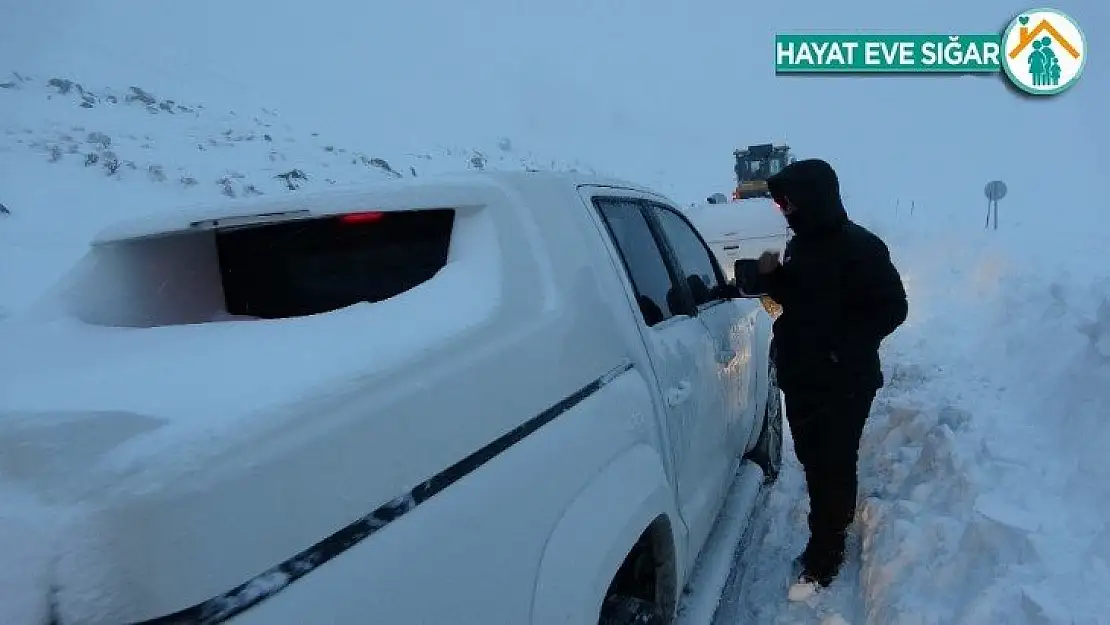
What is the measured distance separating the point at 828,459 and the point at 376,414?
8.30 ft

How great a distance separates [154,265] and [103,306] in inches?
8.9

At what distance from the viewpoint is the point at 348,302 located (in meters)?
2.27

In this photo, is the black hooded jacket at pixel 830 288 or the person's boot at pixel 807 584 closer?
the black hooded jacket at pixel 830 288

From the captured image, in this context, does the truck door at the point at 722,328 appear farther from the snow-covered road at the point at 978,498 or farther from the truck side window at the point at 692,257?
the snow-covered road at the point at 978,498

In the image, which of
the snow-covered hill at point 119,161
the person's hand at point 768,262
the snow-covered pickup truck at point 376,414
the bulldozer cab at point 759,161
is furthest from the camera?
the bulldozer cab at point 759,161

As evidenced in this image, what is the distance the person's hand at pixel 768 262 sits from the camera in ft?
9.98

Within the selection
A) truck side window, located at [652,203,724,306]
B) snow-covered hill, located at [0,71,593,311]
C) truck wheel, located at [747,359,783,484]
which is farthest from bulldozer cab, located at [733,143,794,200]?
truck side window, located at [652,203,724,306]

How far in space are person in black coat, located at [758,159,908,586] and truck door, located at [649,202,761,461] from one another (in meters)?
0.25

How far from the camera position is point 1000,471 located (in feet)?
10.7

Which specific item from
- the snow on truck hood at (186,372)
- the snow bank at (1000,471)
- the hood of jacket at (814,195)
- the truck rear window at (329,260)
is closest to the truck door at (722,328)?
the hood of jacket at (814,195)

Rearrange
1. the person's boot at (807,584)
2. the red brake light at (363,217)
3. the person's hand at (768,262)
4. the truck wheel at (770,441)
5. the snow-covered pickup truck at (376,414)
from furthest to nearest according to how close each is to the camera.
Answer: the truck wheel at (770,441) → the person's boot at (807,584) → the person's hand at (768,262) → the red brake light at (363,217) → the snow-covered pickup truck at (376,414)

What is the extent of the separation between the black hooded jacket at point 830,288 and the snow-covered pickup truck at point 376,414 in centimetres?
49

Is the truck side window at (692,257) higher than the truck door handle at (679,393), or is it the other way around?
the truck side window at (692,257)

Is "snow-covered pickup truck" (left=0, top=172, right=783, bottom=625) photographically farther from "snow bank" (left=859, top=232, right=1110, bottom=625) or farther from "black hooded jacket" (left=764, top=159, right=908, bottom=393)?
"snow bank" (left=859, top=232, right=1110, bottom=625)
